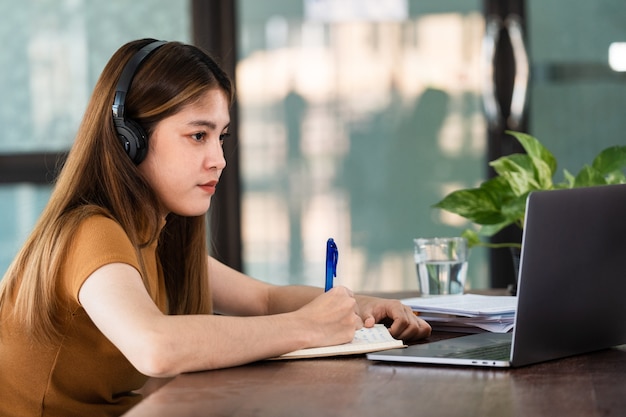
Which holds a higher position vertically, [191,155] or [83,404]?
[191,155]

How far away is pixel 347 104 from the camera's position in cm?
352

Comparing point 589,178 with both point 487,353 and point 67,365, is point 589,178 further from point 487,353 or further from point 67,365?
point 67,365

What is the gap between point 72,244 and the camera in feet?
4.30

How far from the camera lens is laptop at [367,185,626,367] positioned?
3.56 feet

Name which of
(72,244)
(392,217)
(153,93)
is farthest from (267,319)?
(392,217)

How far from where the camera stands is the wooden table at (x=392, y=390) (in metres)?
0.93

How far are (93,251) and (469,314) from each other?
533mm

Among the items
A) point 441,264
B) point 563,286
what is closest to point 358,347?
point 563,286

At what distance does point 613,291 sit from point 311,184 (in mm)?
2380

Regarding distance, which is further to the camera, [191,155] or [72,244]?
[191,155]

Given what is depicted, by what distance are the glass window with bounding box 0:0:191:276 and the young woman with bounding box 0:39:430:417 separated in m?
2.09

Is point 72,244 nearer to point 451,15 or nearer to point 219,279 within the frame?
point 219,279

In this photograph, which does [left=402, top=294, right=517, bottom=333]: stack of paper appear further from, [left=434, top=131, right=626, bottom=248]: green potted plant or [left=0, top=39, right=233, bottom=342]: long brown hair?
[left=0, top=39, right=233, bottom=342]: long brown hair

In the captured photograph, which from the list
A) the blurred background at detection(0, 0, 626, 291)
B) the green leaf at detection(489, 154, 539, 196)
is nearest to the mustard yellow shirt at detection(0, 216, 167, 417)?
the green leaf at detection(489, 154, 539, 196)
